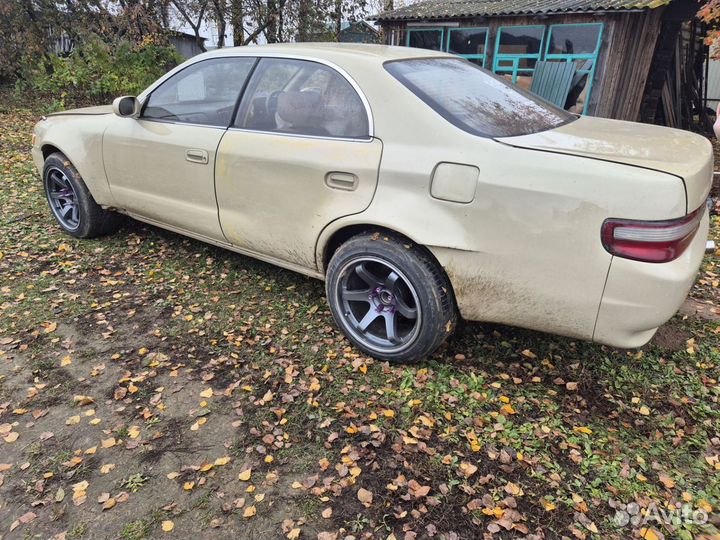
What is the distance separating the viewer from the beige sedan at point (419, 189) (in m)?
2.25

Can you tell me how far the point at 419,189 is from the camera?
262 cm

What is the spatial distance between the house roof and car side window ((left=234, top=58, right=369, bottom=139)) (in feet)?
27.9

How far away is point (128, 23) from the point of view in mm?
11656

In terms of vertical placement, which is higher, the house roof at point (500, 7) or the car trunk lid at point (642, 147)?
the house roof at point (500, 7)

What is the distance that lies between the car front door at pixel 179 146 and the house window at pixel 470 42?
9831 mm

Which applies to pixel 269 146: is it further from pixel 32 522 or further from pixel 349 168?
pixel 32 522

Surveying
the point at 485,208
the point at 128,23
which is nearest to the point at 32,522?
the point at 485,208

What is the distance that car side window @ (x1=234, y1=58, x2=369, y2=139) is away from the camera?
2920mm

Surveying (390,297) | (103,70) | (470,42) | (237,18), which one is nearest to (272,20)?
(237,18)

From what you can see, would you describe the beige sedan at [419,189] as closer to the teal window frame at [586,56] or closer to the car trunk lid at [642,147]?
the car trunk lid at [642,147]

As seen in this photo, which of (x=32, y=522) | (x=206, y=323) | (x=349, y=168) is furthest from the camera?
(x=206, y=323)

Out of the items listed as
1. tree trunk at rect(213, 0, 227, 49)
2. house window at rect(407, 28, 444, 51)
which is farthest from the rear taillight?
tree trunk at rect(213, 0, 227, 49)

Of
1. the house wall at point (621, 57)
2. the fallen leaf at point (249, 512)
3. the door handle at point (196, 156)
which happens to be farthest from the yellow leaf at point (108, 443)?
the house wall at point (621, 57)

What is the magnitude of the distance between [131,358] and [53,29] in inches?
502
